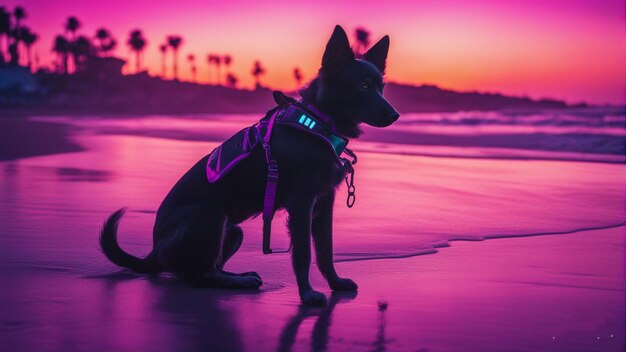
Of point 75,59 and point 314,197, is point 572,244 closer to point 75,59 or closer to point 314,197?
point 314,197

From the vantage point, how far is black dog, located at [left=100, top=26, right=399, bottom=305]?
4.80 meters

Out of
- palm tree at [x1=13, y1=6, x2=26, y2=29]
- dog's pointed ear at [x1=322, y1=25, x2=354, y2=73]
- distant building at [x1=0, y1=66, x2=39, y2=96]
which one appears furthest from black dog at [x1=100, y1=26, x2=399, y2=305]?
palm tree at [x1=13, y1=6, x2=26, y2=29]

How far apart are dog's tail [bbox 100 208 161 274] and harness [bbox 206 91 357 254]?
0.73 m

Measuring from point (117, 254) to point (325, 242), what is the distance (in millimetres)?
1383

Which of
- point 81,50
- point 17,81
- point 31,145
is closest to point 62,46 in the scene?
point 81,50

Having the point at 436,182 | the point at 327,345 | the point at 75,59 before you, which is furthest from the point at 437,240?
the point at 75,59

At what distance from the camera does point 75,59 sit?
460 ft

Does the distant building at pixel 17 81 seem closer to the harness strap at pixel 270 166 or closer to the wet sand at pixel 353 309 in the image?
the wet sand at pixel 353 309

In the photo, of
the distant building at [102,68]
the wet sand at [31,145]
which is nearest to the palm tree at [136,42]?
the distant building at [102,68]

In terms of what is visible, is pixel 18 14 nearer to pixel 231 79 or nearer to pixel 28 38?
pixel 28 38

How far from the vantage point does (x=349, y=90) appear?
16.0ft

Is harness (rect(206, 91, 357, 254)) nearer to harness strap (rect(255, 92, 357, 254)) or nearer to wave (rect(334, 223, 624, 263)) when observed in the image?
harness strap (rect(255, 92, 357, 254))

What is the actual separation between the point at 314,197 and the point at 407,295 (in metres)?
0.81

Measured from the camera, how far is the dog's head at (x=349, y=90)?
4797 mm
